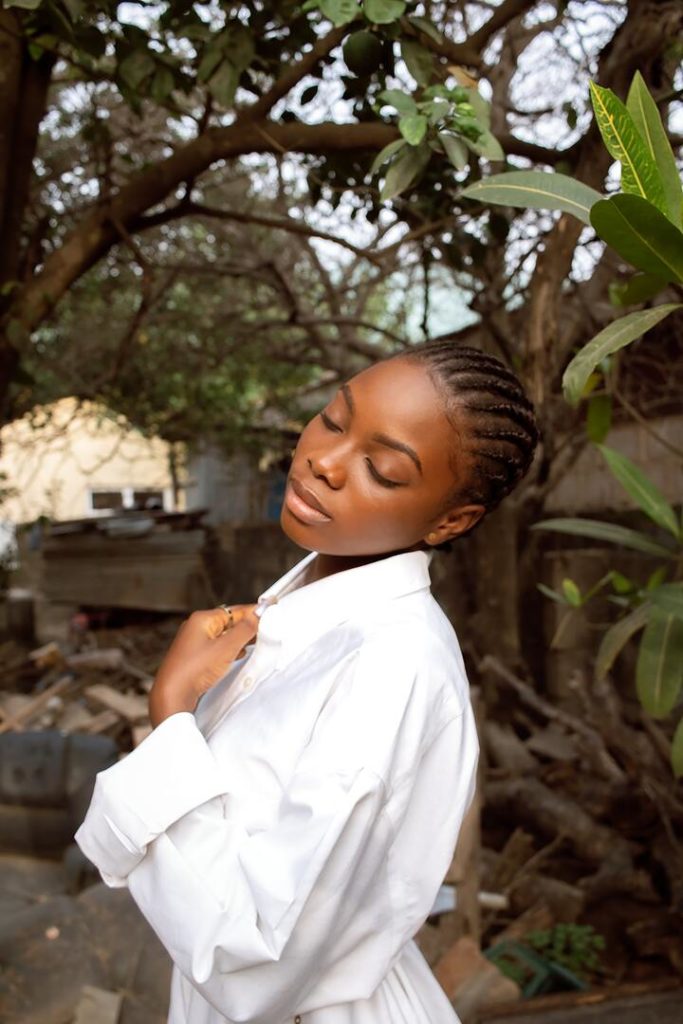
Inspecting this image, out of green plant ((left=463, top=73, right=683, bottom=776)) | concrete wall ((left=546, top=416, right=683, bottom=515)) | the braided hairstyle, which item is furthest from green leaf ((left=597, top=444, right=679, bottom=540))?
concrete wall ((left=546, top=416, right=683, bottom=515))

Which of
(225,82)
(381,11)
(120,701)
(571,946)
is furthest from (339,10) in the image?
(120,701)

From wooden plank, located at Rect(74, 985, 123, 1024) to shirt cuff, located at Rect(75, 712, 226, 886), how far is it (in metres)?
1.67

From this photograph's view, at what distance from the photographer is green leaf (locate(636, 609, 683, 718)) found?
1.86m

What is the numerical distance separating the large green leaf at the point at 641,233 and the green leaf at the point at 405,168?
632 millimetres

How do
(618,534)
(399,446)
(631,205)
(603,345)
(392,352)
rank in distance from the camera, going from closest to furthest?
(399,446), (631,205), (603,345), (618,534), (392,352)

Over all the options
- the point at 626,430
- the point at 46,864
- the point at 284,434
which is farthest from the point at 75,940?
the point at 284,434

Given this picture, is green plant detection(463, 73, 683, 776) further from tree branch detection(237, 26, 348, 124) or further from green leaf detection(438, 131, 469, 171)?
tree branch detection(237, 26, 348, 124)

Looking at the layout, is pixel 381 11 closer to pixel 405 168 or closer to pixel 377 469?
pixel 405 168

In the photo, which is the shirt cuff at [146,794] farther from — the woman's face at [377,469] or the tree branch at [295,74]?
the tree branch at [295,74]

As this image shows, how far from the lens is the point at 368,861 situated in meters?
0.84

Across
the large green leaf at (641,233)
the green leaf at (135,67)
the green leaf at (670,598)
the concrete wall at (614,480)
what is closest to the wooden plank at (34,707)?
the concrete wall at (614,480)

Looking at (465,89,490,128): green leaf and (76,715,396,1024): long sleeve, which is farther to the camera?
(465,89,490,128): green leaf

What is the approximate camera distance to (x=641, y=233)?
111 cm

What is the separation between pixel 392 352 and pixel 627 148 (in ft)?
5.55
